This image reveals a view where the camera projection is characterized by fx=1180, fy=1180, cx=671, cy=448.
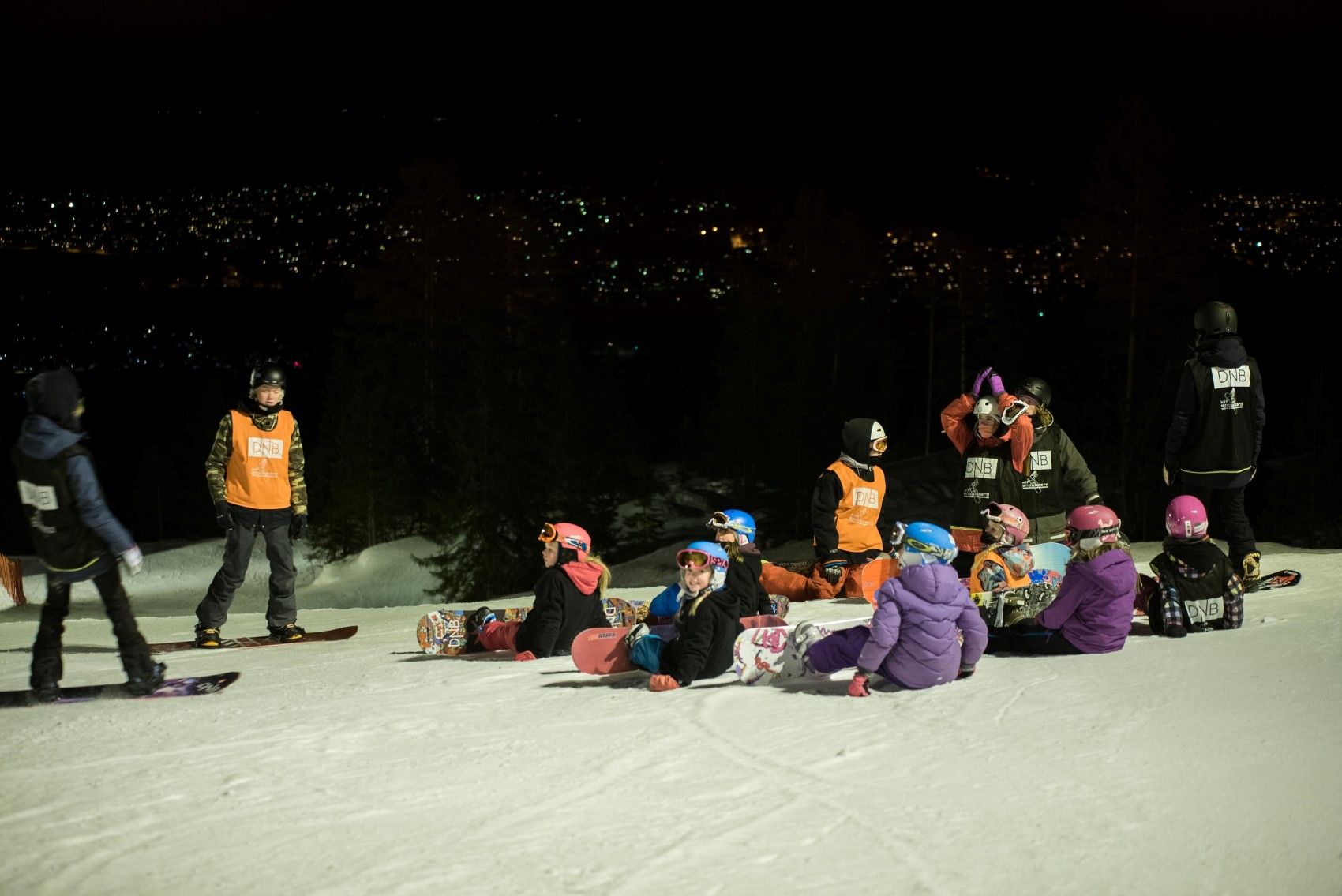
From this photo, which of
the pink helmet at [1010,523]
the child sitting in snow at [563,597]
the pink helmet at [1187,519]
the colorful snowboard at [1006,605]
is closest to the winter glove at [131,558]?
the child sitting in snow at [563,597]

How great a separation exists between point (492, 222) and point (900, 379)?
23.0m

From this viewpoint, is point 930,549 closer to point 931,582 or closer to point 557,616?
point 931,582

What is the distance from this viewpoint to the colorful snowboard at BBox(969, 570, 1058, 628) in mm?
6902

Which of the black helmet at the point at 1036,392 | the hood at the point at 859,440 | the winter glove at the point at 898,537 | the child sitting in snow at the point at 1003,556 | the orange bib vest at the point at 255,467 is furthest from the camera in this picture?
the hood at the point at 859,440

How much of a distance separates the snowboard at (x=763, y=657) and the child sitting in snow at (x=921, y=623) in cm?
45

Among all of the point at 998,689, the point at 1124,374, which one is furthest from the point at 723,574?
the point at 1124,374

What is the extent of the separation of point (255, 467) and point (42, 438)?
2535 millimetres

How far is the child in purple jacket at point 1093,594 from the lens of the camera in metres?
6.09

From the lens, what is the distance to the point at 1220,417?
8117 mm

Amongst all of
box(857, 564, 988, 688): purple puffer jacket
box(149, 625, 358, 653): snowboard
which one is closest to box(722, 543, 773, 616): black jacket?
box(857, 564, 988, 688): purple puffer jacket

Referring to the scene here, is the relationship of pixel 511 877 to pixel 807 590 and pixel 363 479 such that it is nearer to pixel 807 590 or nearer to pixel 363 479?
pixel 807 590

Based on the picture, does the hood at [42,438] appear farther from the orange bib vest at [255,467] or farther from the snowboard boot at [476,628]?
the snowboard boot at [476,628]

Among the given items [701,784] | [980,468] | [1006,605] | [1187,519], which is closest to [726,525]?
[1006,605]

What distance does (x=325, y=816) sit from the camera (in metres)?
3.77
